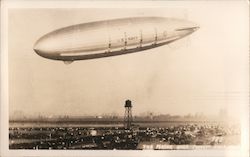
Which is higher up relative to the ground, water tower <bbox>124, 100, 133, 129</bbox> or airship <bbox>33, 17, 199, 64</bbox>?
airship <bbox>33, 17, 199, 64</bbox>

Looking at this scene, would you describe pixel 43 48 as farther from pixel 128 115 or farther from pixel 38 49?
pixel 128 115

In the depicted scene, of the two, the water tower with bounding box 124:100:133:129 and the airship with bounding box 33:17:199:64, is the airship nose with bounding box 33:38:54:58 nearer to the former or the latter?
the airship with bounding box 33:17:199:64

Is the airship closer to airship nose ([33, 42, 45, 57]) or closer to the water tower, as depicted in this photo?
airship nose ([33, 42, 45, 57])

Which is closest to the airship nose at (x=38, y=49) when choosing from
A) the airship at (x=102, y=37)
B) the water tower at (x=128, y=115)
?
the airship at (x=102, y=37)

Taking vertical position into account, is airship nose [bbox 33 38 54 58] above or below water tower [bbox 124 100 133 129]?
above

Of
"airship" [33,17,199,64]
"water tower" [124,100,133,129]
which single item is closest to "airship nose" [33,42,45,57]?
"airship" [33,17,199,64]

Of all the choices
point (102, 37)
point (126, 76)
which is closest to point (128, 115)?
point (126, 76)

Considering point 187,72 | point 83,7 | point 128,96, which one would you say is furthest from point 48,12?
point 187,72
